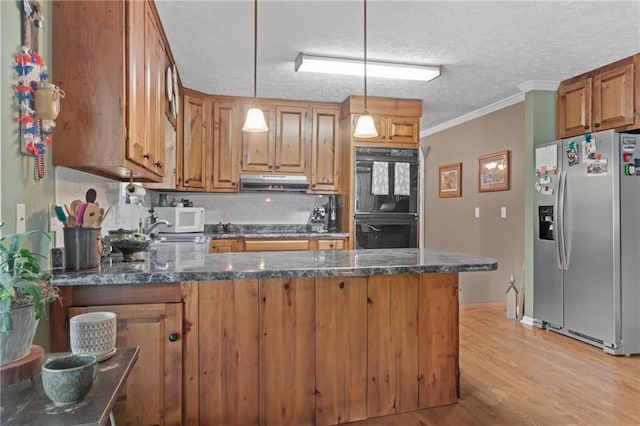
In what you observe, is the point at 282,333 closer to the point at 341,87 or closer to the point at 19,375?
the point at 19,375

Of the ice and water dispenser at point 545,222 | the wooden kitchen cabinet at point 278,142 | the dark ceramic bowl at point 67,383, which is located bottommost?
the dark ceramic bowl at point 67,383

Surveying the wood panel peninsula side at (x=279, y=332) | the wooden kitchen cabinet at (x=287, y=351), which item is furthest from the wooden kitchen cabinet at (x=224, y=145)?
the wooden kitchen cabinet at (x=287, y=351)

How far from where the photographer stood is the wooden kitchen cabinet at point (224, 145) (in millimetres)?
4379

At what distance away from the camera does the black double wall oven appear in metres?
4.37

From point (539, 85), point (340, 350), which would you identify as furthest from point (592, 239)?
point (340, 350)

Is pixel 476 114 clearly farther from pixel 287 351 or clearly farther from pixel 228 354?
pixel 228 354

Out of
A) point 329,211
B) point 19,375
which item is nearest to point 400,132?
point 329,211

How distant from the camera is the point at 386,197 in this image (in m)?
4.43

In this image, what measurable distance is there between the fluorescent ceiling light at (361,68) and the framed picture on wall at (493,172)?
4.93 ft

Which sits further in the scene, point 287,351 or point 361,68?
point 361,68

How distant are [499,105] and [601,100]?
1.12m

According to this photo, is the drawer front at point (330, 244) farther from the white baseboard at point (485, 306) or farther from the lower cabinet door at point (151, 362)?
the lower cabinet door at point (151, 362)

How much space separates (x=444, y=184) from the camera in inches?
221

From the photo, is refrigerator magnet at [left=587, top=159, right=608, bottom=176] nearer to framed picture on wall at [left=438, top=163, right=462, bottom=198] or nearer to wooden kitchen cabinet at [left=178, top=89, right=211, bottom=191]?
framed picture on wall at [left=438, top=163, right=462, bottom=198]
